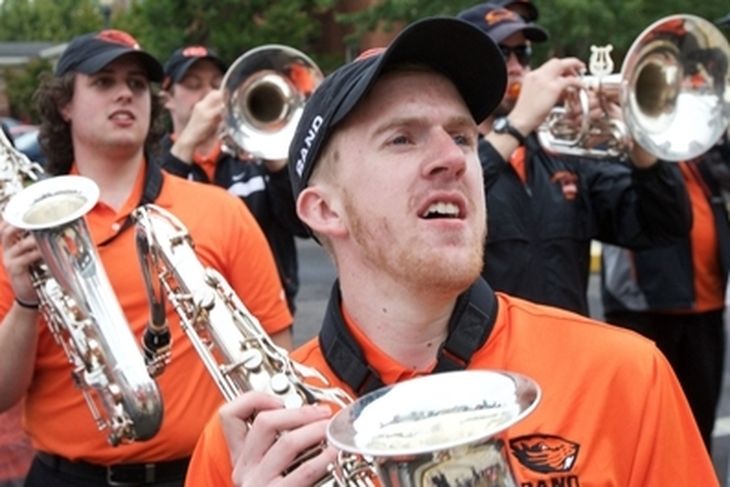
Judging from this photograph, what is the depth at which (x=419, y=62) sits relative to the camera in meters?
1.88

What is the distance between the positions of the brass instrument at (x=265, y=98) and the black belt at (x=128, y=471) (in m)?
2.04

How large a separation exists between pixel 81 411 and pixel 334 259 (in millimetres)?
1525

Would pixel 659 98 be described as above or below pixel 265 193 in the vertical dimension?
above

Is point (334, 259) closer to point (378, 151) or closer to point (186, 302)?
point (378, 151)

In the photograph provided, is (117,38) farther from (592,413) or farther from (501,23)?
(592,413)

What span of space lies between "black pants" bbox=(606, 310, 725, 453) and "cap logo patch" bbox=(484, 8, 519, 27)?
150 centimetres

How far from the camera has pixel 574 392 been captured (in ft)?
5.82

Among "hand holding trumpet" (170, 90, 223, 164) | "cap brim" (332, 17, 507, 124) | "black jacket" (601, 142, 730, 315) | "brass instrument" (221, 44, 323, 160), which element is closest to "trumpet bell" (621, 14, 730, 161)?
"black jacket" (601, 142, 730, 315)

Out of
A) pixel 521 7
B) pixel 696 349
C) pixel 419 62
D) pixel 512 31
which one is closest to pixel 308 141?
pixel 419 62

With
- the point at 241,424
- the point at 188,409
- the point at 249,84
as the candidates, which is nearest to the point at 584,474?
the point at 241,424

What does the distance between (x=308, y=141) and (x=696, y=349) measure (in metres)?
3.40

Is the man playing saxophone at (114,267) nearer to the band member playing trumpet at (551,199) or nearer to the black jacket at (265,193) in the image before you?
the band member playing trumpet at (551,199)

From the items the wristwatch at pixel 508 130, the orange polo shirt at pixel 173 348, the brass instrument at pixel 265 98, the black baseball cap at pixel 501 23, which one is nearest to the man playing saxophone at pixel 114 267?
the orange polo shirt at pixel 173 348

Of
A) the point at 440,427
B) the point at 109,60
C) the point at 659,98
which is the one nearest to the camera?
the point at 440,427
